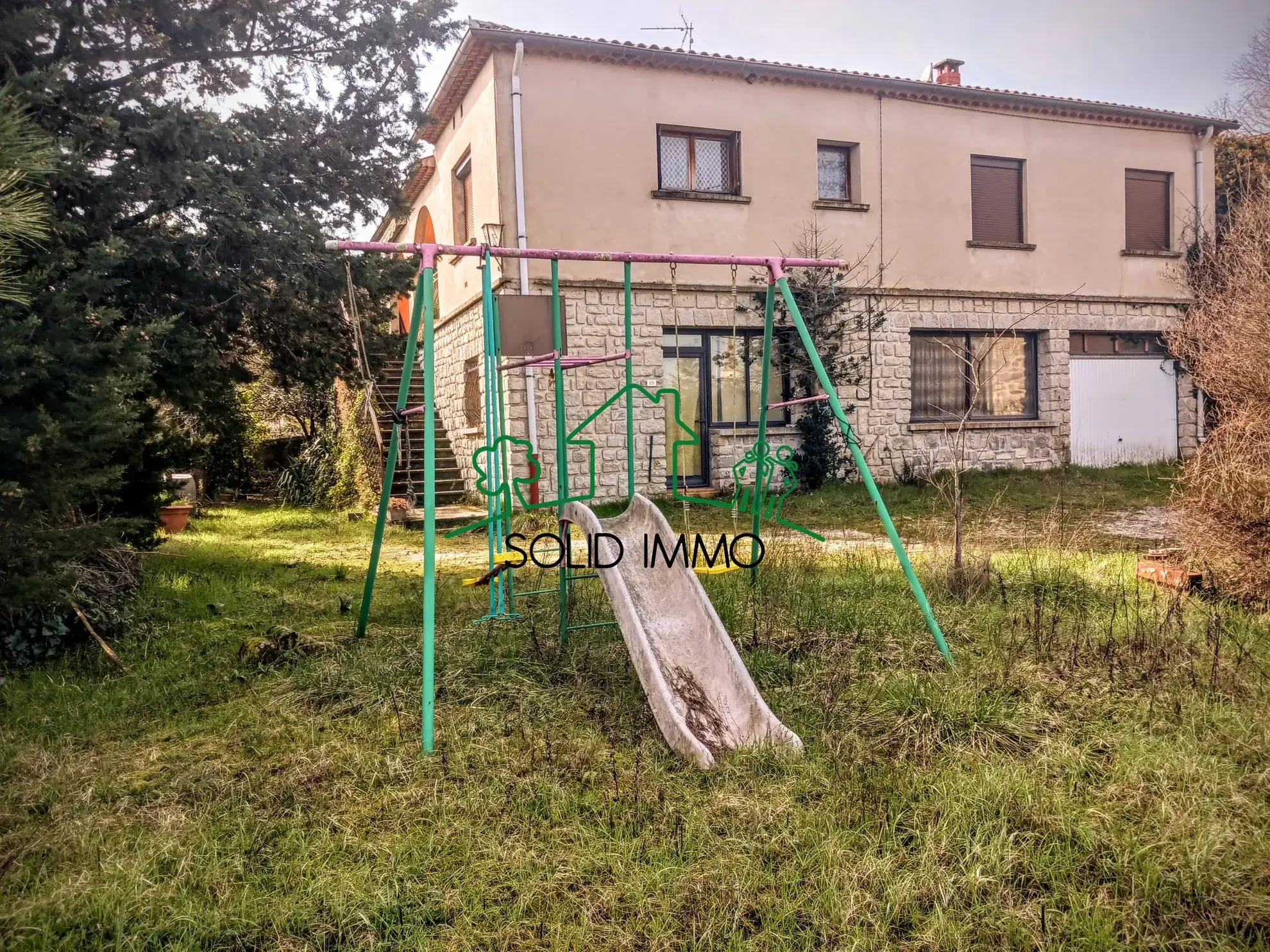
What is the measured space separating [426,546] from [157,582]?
4.43 metres

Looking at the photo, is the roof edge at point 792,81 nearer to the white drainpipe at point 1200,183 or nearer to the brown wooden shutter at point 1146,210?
the white drainpipe at point 1200,183

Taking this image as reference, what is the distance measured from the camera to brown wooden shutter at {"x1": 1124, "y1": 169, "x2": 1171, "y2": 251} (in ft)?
46.4

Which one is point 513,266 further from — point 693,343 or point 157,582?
point 157,582

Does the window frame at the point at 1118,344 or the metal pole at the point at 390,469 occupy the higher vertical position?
the window frame at the point at 1118,344

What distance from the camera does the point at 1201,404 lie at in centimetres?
750

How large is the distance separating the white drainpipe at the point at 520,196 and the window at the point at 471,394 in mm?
1101

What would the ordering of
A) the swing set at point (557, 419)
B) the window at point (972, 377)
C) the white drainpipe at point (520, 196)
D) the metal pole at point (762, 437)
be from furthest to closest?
the window at point (972, 377) → the white drainpipe at point (520, 196) → the metal pole at point (762, 437) → the swing set at point (557, 419)

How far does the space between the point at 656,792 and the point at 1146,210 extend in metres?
15.0

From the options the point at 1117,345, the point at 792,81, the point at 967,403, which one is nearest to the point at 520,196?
the point at 792,81

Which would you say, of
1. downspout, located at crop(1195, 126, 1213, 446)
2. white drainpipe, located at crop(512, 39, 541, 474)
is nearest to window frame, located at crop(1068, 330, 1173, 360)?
downspout, located at crop(1195, 126, 1213, 446)

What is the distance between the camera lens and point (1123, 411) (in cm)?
1423

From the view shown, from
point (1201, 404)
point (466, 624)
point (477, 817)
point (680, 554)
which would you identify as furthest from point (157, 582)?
point (1201, 404)

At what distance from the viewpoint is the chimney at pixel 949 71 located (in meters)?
14.0

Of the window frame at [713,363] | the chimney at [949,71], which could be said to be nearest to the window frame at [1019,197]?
the chimney at [949,71]
